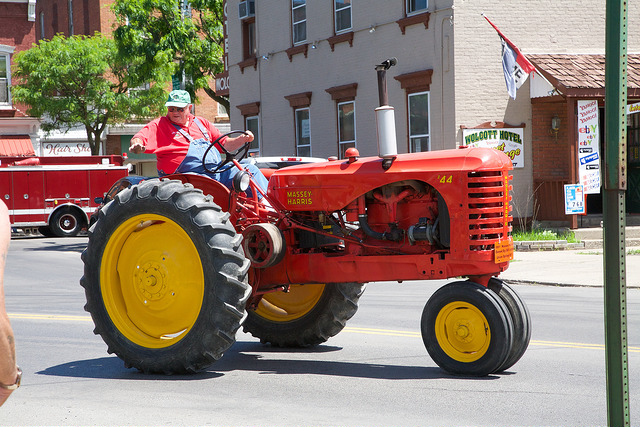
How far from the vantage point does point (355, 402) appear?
601 cm

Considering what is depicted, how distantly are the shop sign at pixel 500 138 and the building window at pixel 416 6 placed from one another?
Answer: 332 cm

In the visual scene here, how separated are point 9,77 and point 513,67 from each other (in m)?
28.1

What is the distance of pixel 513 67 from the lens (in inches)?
755

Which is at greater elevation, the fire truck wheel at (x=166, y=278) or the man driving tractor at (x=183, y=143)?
the man driving tractor at (x=183, y=143)

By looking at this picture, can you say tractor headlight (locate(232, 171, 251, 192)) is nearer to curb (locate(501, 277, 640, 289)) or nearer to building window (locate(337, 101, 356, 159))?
curb (locate(501, 277, 640, 289))

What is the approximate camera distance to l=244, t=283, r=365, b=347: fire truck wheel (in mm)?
7992

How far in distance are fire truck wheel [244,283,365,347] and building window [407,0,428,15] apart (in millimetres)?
14139

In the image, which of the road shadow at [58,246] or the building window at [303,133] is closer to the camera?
the road shadow at [58,246]

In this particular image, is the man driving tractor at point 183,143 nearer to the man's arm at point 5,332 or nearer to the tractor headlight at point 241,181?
the tractor headlight at point 241,181

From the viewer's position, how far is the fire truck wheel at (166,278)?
6.75 metres

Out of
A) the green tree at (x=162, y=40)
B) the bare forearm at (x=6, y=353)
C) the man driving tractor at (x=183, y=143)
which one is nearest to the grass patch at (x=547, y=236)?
the man driving tractor at (x=183, y=143)

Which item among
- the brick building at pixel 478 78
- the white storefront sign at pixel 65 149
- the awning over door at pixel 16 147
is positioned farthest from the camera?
the white storefront sign at pixel 65 149

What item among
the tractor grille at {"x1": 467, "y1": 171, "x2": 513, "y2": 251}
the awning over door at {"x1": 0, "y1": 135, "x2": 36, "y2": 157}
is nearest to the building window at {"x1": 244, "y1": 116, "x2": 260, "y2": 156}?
the awning over door at {"x1": 0, "y1": 135, "x2": 36, "y2": 157}

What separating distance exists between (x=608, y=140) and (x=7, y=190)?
27946 millimetres
